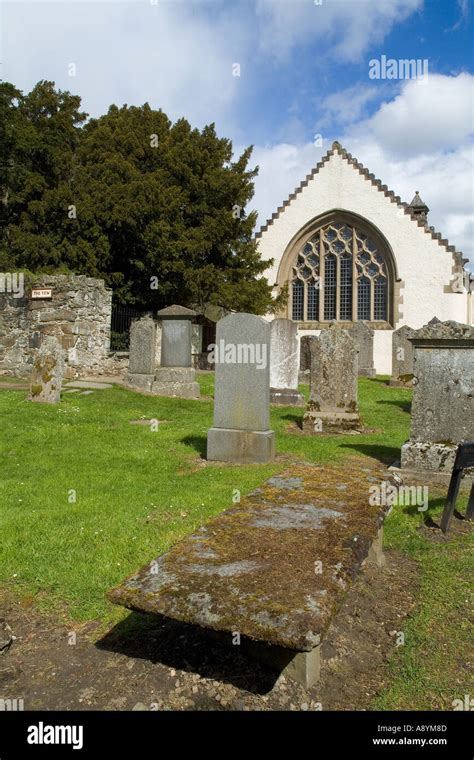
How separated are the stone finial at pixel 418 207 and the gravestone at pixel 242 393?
23.7 metres

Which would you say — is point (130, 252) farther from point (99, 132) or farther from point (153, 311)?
point (99, 132)

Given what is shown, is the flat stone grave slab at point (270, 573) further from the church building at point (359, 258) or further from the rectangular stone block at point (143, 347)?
the church building at point (359, 258)

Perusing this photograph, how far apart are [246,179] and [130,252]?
22.2ft

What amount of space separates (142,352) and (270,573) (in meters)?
12.1

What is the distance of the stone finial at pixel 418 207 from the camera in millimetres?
28125

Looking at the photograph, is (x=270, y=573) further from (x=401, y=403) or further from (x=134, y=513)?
(x=401, y=403)

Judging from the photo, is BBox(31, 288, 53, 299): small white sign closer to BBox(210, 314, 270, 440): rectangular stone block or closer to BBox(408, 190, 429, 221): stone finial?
BBox(210, 314, 270, 440): rectangular stone block

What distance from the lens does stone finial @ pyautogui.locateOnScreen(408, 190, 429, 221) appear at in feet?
92.3

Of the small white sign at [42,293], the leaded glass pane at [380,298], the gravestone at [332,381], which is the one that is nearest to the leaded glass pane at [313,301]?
the leaded glass pane at [380,298]

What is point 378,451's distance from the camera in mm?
7844

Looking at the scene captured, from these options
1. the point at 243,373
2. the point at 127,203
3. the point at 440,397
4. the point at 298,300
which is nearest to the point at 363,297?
the point at 298,300

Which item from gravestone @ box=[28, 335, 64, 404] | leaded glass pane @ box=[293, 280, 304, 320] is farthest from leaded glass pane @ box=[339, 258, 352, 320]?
gravestone @ box=[28, 335, 64, 404]

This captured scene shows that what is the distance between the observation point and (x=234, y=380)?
7215 millimetres

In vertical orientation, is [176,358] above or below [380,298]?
below
